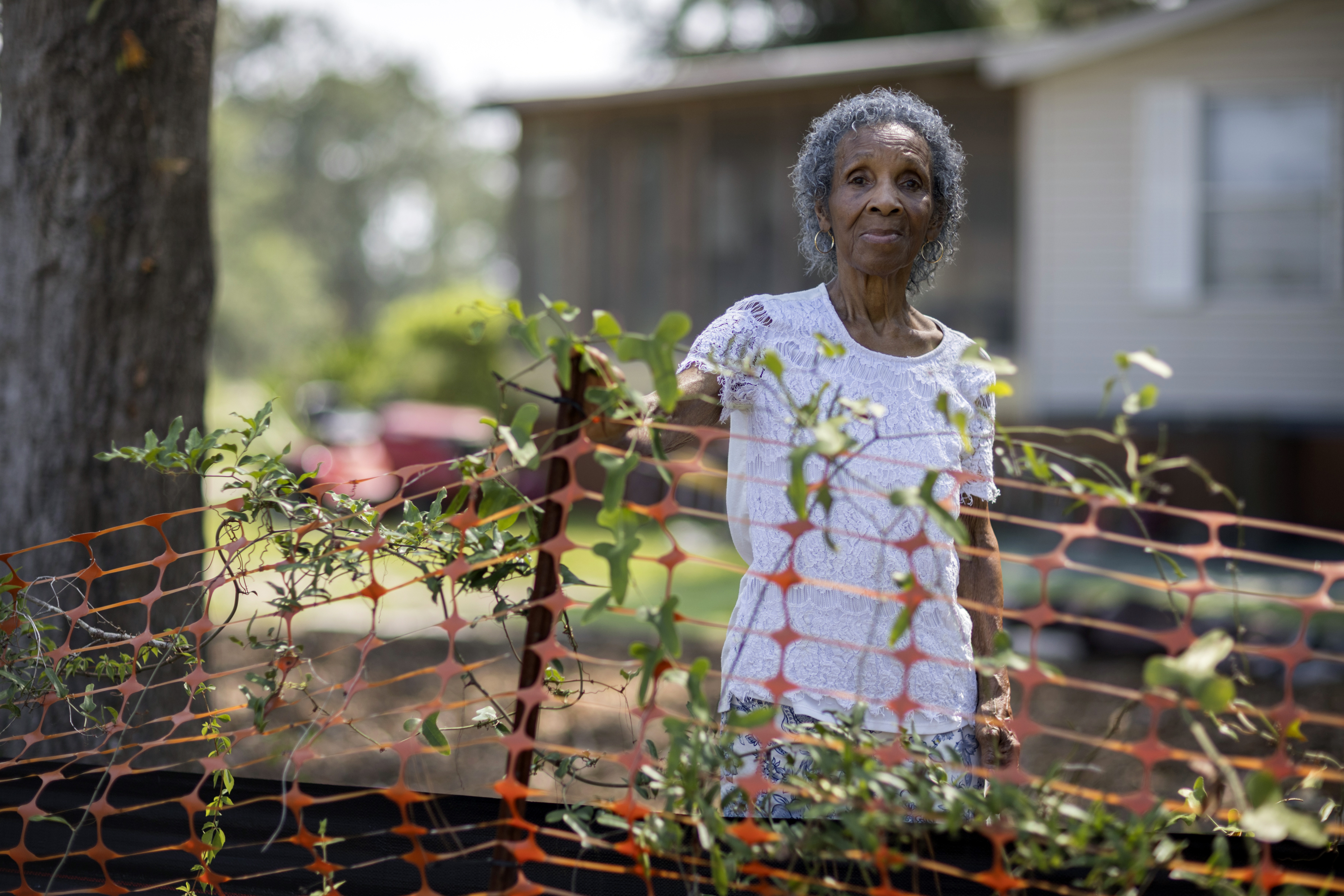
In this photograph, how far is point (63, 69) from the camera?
3.05 metres

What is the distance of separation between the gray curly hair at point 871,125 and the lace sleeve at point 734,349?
1.09 ft

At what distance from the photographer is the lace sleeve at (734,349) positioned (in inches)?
76.3

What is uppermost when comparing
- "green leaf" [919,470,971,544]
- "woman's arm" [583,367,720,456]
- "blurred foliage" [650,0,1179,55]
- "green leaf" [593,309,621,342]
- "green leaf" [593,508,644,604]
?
"blurred foliage" [650,0,1179,55]

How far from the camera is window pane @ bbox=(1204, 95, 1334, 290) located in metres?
9.75

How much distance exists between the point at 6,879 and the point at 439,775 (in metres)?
2.28

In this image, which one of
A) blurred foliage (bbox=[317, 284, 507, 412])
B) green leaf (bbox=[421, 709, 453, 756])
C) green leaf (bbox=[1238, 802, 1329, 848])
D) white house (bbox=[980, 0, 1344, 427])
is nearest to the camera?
green leaf (bbox=[1238, 802, 1329, 848])

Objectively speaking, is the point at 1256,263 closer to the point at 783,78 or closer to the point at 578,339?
the point at 783,78

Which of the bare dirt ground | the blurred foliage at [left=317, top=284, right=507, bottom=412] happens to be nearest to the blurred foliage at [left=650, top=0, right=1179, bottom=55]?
the blurred foliage at [left=317, top=284, right=507, bottom=412]

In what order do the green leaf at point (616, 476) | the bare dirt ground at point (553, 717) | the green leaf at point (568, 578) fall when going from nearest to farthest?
the green leaf at point (616, 476) → the green leaf at point (568, 578) → the bare dirt ground at point (553, 717)

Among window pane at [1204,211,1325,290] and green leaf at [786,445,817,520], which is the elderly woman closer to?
green leaf at [786,445,817,520]

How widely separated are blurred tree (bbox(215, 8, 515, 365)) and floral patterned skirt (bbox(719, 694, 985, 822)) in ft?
138

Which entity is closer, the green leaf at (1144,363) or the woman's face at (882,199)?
the green leaf at (1144,363)

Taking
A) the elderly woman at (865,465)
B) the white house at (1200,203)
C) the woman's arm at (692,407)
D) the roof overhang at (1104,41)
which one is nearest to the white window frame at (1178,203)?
the white house at (1200,203)

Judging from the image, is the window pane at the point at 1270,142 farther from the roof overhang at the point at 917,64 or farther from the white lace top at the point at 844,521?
the white lace top at the point at 844,521
